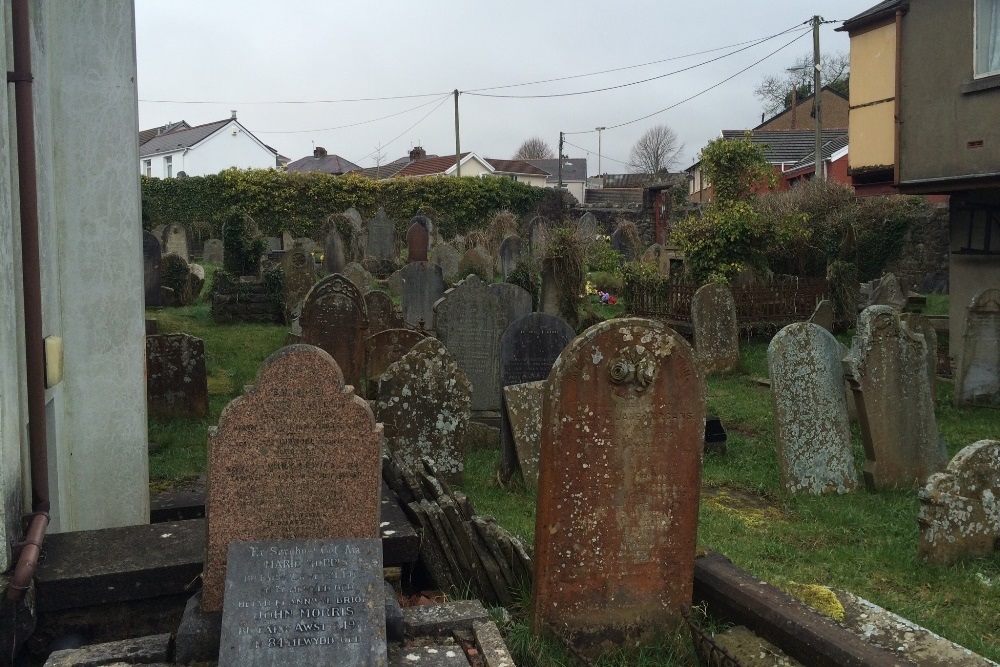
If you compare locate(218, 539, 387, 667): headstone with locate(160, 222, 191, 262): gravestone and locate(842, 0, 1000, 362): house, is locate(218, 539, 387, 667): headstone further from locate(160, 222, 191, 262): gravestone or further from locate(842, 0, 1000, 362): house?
locate(160, 222, 191, 262): gravestone

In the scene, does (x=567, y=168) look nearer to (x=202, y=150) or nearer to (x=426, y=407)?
(x=202, y=150)

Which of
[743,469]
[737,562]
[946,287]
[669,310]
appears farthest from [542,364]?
[946,287]

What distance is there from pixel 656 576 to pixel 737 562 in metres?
1.61

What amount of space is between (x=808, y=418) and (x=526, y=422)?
2441mm

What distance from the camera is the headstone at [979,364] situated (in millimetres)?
11445

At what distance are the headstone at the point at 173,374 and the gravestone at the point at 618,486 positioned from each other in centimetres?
696

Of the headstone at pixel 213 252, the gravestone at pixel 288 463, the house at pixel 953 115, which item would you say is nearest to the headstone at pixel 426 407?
the gravestone at pixel 288 463

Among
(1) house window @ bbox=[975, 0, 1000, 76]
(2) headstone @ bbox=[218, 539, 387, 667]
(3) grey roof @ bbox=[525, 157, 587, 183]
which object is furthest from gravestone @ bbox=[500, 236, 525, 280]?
(3) grey roof @ bbox=[525, 157, 587, 183]

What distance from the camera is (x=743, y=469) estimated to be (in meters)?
9.18

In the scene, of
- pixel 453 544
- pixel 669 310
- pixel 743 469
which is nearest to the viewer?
pixel 453 544

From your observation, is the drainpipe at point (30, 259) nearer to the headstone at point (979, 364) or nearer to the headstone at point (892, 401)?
the headstone at point (892, 401)

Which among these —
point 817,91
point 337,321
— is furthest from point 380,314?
point 817,91

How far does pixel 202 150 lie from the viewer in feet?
182

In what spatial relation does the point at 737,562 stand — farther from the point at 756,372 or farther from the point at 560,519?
the point at 756,372
